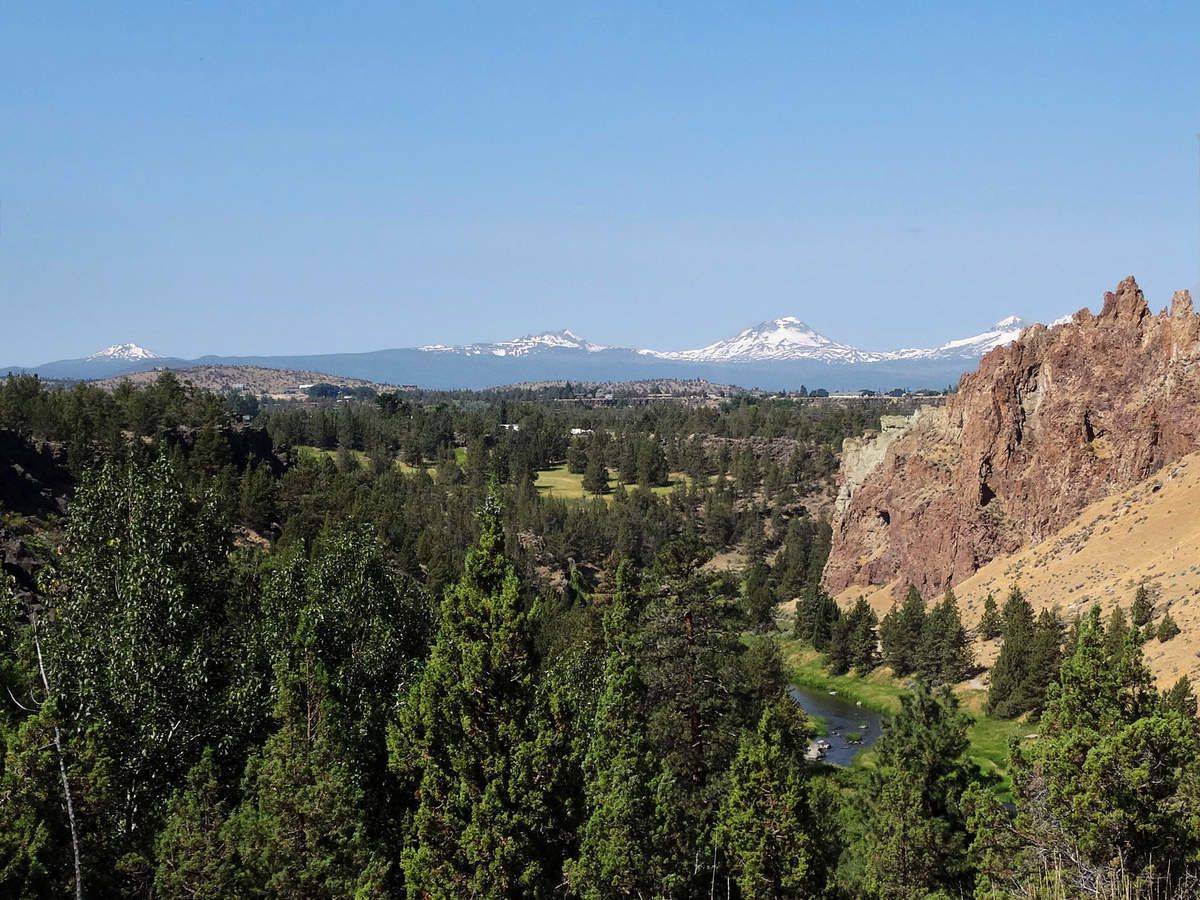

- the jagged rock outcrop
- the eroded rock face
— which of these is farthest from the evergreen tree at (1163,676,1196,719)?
the jagged rock outcrop

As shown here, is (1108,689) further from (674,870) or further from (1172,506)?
(1172,506)

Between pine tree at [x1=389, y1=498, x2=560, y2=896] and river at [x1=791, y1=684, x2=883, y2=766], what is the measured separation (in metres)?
52.9

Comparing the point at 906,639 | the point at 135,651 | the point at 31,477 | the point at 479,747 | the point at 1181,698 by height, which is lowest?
the point at 906,639

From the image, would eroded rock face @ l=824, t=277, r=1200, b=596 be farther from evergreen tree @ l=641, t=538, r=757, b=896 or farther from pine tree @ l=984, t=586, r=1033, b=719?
evergreen tree @ l=641, t=538, r=757, b=896

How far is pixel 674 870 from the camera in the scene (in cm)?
2811

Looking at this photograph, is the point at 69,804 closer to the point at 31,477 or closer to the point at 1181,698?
the point at 1181,698

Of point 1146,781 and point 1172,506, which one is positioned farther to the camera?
point 1172,506

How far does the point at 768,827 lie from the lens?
1147 inches

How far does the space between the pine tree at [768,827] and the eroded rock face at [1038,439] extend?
3791 inches

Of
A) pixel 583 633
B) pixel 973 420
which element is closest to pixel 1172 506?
pixel 973 420

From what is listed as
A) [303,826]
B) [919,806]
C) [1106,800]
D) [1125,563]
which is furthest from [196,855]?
[1125,563]

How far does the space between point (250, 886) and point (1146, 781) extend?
22887 millimetres

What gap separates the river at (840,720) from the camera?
77312 millimetres

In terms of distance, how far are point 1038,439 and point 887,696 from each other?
141 feet
